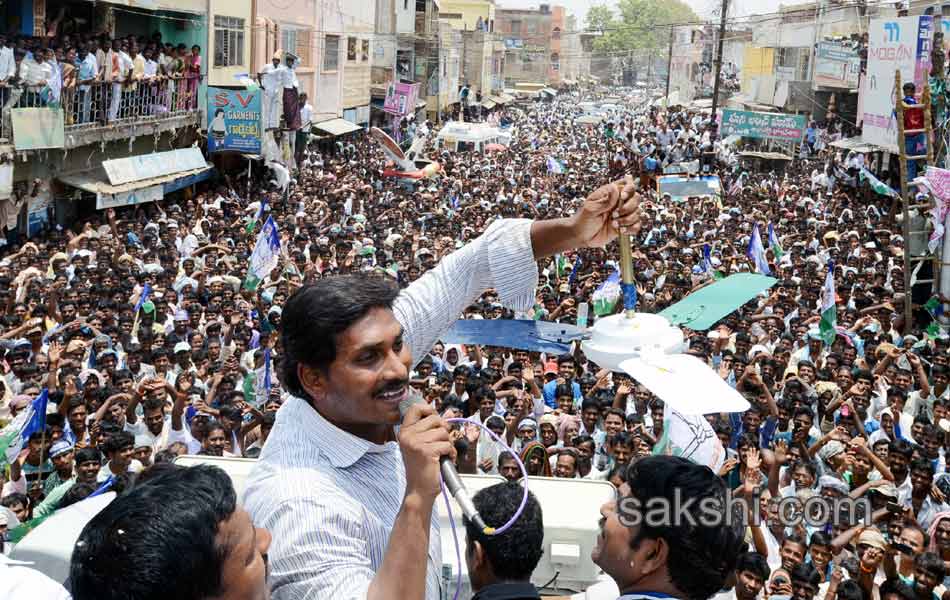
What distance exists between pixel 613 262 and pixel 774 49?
29166mm

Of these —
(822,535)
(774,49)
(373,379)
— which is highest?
(774,49)

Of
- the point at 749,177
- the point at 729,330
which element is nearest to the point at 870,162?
the point at 749,177

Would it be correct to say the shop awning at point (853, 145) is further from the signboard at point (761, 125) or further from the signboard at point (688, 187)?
the signboard at point (688, 187)

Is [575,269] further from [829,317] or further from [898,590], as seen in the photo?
[898,590]

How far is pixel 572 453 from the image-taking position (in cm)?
621

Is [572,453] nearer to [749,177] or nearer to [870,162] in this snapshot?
[749,177]

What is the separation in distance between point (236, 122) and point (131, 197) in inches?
175

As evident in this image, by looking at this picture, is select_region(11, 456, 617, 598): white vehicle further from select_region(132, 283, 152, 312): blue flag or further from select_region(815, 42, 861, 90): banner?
select_region(815, 42, 861, 90): banner

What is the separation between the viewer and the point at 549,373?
8.36m

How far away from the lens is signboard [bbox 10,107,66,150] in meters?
14.1

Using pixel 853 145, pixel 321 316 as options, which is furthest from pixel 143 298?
pixel 853 145

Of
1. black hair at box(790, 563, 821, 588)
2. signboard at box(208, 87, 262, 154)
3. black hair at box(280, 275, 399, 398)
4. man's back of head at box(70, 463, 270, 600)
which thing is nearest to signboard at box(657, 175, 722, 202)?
signboard at box(208, 87, 262, 154)

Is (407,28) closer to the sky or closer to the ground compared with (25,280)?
closer to the sky

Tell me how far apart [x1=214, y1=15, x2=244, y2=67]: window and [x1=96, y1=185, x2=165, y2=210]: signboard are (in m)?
5.41
